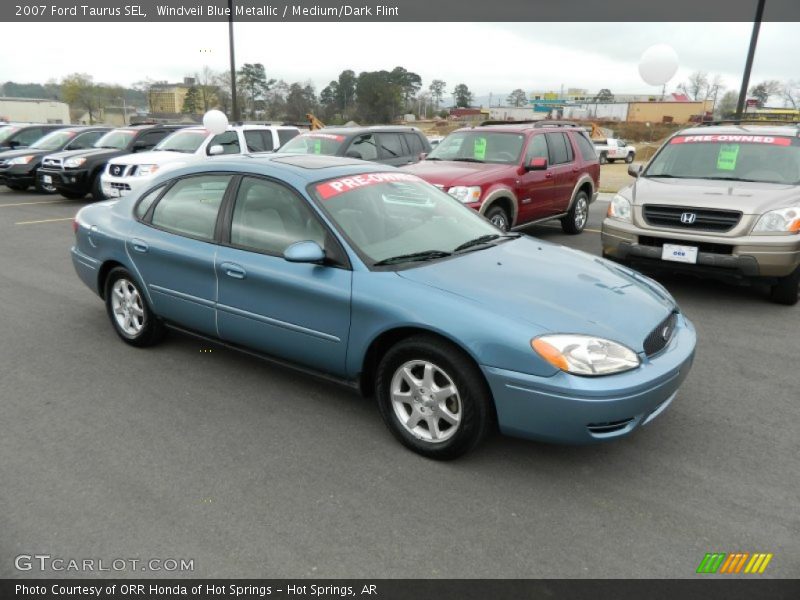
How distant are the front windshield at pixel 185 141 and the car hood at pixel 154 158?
1.12 ft

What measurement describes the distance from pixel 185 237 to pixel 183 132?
32.6 feet

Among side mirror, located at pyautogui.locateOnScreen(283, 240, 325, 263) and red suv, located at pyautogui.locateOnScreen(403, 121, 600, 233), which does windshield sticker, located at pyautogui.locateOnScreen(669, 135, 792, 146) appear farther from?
side mirror, located at pyautogui.locateOnScreen(283, 240, 325, 263)

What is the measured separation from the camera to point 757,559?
252 centimetres

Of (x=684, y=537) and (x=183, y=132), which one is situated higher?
(x=183, y=132)

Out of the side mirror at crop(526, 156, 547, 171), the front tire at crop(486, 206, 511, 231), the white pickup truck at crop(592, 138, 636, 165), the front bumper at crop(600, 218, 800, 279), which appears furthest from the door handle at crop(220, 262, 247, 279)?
the white pickup truck at crop(592, 138, 636, 165)

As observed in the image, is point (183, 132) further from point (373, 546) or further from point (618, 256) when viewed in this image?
point (373, 546)

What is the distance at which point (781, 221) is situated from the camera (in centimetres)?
561

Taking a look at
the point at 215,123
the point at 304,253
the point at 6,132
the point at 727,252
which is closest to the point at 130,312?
the point at 304,253

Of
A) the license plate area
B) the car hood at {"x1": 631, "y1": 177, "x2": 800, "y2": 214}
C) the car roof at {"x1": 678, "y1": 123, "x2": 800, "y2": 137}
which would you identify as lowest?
the license plate area

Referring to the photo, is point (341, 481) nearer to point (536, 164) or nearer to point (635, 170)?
point (635, 170)

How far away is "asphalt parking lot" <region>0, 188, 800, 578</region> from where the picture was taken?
254 centimetres

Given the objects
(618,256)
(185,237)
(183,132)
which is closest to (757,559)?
(185,237)

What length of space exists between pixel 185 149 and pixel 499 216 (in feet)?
25.2

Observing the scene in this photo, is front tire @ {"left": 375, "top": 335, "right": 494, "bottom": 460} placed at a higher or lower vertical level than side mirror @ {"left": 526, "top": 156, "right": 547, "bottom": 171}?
lower
